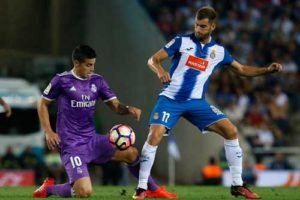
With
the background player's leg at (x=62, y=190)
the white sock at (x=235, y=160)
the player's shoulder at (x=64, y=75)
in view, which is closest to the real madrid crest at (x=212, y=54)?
the white sock at (x=235, y=160)

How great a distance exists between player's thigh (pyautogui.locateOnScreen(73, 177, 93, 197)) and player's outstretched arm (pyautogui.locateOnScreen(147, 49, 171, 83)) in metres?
1.69

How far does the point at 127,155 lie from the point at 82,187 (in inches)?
28.8

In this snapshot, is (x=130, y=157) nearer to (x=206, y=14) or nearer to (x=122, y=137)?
(x=122, y=137)

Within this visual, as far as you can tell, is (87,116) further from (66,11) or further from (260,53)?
(66,11)

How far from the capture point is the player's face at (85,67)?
519 inches

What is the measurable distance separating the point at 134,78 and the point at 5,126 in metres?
4.67

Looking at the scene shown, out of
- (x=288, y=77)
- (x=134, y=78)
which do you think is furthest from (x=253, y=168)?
(x=134, y=78)

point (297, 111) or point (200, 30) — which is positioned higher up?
point (200, 30)

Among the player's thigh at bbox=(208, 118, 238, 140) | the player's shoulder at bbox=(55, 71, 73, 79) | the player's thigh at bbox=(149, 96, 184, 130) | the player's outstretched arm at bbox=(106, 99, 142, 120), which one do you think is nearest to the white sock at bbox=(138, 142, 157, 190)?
the player's thigh at bbox=(149, 96, 184, 130)

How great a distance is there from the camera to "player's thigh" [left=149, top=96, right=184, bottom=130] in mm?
13430

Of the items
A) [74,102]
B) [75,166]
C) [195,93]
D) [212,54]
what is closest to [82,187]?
[75,166]

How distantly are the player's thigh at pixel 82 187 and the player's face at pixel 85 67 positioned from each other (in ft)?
4.43

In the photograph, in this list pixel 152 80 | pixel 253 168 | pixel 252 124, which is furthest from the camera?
pixel 152 80

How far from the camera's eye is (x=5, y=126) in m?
28.1
